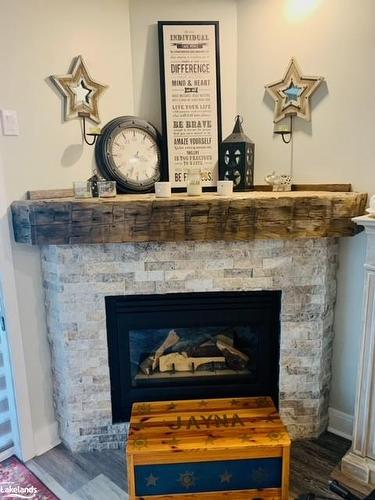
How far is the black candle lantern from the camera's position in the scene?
1.93 metres

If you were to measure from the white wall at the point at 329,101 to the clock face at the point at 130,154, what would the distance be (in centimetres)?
55

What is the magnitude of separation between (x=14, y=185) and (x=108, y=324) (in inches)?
30.5

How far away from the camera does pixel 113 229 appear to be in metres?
1.64

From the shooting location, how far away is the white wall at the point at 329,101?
5.69ft

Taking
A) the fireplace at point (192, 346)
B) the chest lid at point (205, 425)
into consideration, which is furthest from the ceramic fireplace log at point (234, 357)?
the chest lid at point (205, 425)

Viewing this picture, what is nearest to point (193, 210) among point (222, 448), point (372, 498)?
point (222, 448)

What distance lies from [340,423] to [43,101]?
7.19ft

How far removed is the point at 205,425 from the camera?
1.70 metres

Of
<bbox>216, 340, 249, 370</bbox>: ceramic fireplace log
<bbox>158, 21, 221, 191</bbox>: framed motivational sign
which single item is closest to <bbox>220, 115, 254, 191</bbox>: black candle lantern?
<bbox>158, 21, 221, 191</bbox>: framed motivational sign

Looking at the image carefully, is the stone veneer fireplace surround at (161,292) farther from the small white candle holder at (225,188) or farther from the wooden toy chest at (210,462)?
the wooden toy chest at (210,462)

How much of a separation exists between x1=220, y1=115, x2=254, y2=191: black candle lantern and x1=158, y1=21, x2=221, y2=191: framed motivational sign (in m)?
0.09

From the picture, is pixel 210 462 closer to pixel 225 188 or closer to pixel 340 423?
pixel 340 423

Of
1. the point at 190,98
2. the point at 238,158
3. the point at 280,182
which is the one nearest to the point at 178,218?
the point at 238,158

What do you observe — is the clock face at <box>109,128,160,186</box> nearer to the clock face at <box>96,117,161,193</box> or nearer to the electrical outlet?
the clock face at <box>96,117,161,193</box>
